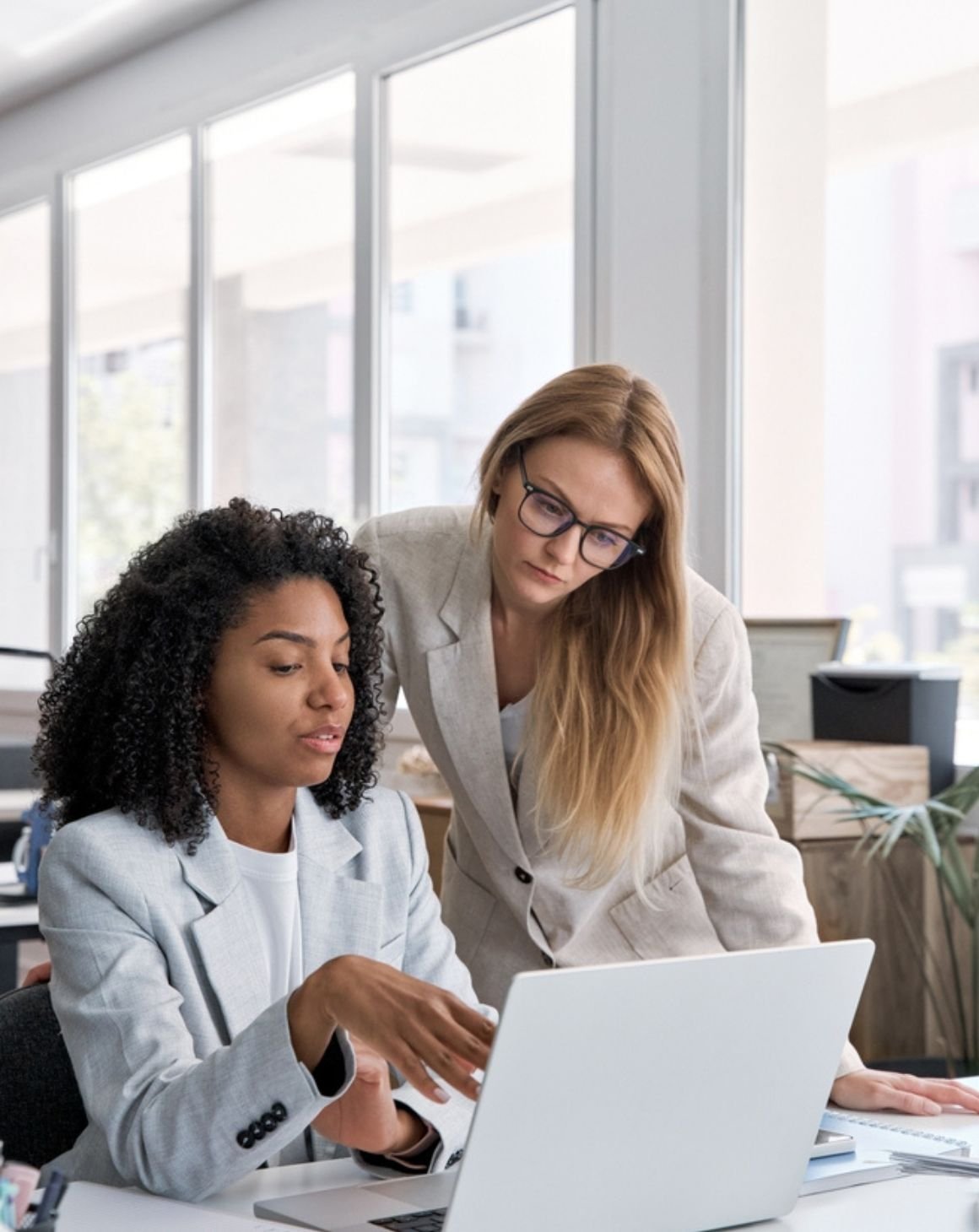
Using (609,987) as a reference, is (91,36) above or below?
above

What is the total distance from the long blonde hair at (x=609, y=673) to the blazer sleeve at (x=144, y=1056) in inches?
26.3

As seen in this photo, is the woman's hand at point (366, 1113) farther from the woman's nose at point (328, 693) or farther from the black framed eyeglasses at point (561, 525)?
the black framed eyeglasses at point (561, 525)

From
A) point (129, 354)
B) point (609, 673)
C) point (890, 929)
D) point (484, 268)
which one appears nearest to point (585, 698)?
point (609, 673)

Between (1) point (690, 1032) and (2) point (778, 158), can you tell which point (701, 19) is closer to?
(2) point (778, 158)

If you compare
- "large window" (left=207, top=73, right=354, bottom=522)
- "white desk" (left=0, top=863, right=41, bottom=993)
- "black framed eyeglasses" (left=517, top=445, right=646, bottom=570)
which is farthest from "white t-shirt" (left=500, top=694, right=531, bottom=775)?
"large window" (left=207, top=73, right=354, bottom=522)

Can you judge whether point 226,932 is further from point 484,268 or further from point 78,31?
point 78,31

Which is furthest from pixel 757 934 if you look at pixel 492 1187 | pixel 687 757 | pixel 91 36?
→ pixel 91 36

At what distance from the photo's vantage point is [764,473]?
3.66 m

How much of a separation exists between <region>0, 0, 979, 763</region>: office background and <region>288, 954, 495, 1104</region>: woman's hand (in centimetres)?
239

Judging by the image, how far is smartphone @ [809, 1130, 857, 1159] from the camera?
1.31m

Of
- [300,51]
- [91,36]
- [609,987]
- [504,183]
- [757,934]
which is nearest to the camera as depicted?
[609,987]

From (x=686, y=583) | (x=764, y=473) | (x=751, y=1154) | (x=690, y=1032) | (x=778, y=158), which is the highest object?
(x=778, y=158)

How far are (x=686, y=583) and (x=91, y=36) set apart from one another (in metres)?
4.34

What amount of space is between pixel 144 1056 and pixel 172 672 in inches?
13.9
